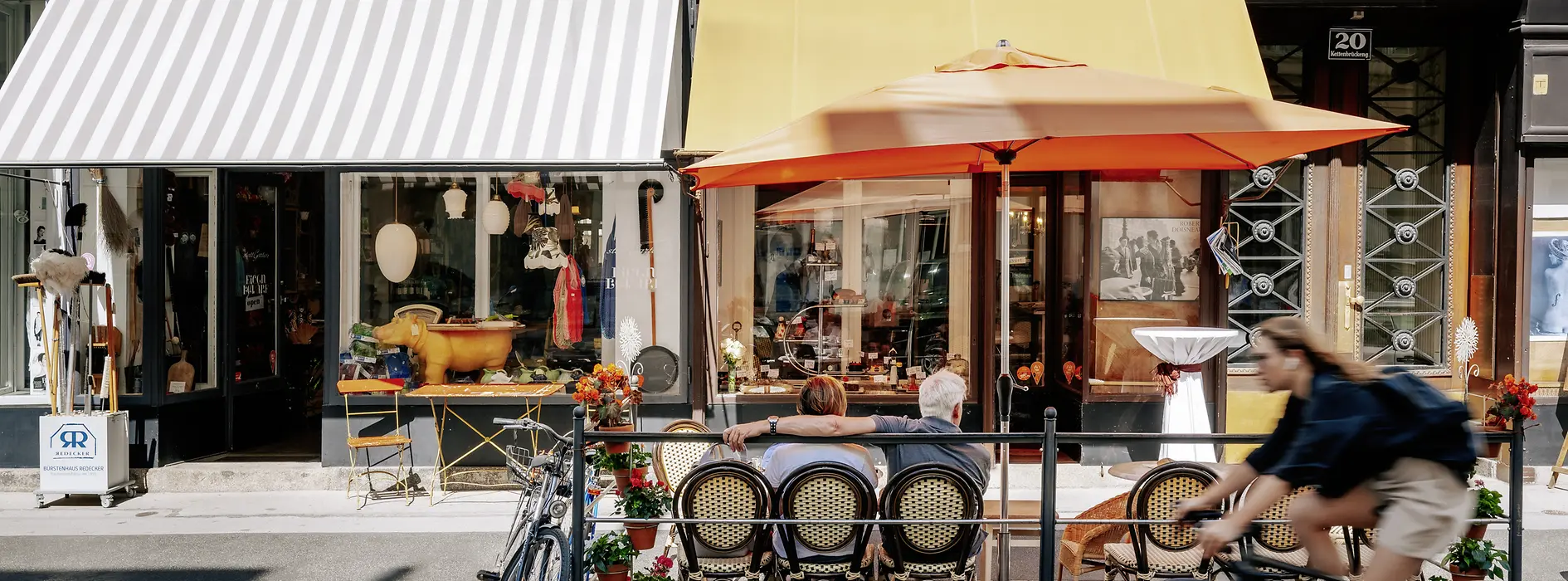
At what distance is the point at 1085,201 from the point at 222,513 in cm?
696

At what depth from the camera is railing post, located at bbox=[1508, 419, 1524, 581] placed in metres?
4.11

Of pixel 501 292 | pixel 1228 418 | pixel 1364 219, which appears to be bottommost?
pixel 1228 418

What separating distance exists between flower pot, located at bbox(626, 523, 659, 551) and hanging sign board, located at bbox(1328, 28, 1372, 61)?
6.75 m

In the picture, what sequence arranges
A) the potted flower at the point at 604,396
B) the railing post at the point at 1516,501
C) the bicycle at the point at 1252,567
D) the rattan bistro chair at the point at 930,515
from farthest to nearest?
the potted flower at the point at 604,396
the rattan bistro chair at the point at 930,515
the railing post at the point at 1516,501
the bicycle at the point at 1252,567

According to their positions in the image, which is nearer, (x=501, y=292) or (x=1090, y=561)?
(x=1090, y=561)

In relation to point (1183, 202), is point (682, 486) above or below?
below

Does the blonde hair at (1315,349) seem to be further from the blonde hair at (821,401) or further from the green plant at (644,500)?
the green plant at (644,500)

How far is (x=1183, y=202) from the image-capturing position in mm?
8445

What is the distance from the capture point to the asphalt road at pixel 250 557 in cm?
591

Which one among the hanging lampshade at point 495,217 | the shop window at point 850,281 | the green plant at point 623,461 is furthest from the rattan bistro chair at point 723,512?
the hanging lampshade at point 495,217

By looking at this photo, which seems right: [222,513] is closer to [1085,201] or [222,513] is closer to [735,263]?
[735,263]

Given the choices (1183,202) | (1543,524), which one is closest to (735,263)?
(1183,202)

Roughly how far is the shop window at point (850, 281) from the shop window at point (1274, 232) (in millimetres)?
2259

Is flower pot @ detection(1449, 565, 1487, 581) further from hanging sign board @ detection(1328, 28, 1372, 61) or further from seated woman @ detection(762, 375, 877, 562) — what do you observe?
hanging sign board @ detection(1328, 28, 1372, 61)
